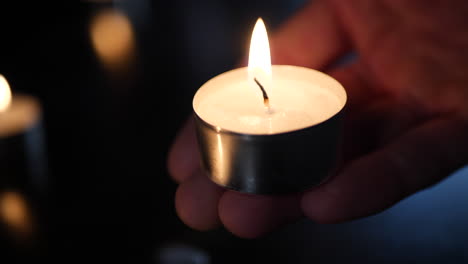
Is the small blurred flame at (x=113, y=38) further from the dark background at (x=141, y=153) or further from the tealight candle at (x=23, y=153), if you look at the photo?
the tealight candle at (x=23, y=153)

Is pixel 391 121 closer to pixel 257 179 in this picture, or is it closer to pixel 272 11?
pixel 257 179

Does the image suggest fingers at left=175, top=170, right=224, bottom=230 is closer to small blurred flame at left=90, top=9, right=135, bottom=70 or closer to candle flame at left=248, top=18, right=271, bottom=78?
candle flame at left=248, top=18, right=271, bottom=78

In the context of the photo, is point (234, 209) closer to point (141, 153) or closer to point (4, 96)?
point (141, 153)

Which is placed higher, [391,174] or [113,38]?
[391,174]

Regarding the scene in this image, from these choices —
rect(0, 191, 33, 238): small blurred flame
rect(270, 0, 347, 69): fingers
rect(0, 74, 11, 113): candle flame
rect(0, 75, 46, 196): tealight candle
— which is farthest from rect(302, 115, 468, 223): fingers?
rect(0, 74, 11, 113): candle flame

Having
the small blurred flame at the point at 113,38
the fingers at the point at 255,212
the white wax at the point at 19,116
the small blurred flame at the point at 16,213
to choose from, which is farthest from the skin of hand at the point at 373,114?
the small blurred flame at the point at 113,38

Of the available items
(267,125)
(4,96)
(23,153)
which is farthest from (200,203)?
(4,96)

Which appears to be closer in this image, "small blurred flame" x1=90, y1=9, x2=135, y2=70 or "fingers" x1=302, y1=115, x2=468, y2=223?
"fingers" x1=302, y1=115, x2=468, y2=223
